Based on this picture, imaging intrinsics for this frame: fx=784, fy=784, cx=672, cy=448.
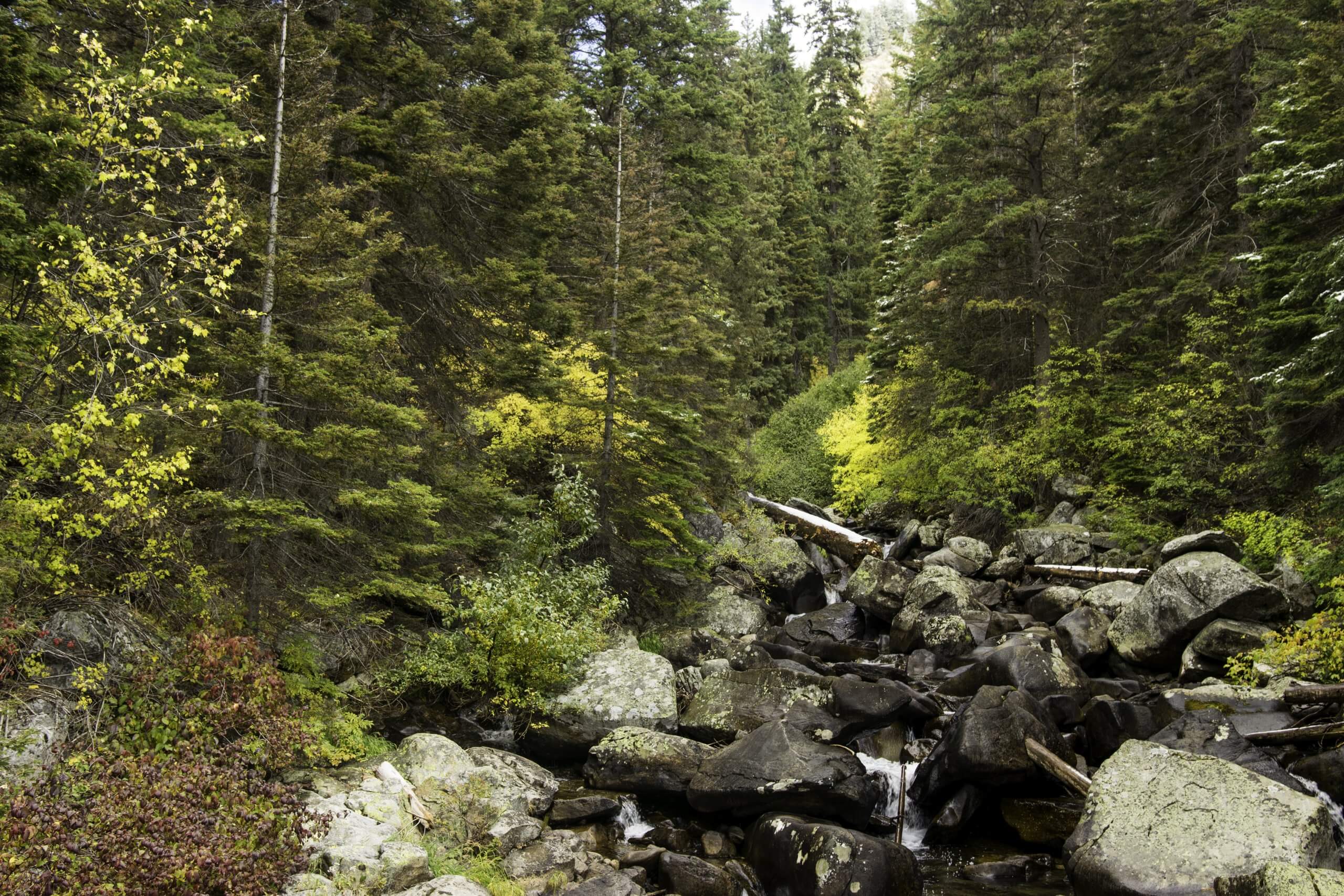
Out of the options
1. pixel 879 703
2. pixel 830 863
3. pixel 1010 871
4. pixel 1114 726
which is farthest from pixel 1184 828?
pixel 879 703

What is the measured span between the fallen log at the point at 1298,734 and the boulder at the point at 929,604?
6973mm

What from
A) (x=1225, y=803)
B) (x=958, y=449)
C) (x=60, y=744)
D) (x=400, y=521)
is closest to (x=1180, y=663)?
(x=1225, y=803)

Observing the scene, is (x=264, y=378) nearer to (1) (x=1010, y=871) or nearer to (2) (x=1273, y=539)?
(1) (x=1010, y=871)

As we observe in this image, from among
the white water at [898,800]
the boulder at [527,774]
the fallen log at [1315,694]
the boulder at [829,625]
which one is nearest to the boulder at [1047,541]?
the boulder at [829,625]

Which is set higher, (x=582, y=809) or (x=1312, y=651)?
(x=1312, y=651)

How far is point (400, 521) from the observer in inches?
457

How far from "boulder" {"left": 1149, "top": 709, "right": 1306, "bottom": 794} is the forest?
1265mm

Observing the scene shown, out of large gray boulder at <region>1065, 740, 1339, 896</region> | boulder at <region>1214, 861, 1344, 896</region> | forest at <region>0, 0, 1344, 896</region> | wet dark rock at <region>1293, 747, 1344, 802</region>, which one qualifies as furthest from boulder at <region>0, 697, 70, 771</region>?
wet dark rock at <region>1293, 747, 1344, 802</region>

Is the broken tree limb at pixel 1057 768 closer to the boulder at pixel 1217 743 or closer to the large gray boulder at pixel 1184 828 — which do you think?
the large gray boulder at pixel 1184 828

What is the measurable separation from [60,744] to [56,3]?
27.9ft

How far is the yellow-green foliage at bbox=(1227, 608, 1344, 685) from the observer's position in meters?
9.89

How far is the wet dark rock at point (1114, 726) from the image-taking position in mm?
10922

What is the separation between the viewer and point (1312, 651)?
10.1 metres

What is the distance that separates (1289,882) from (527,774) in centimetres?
831
